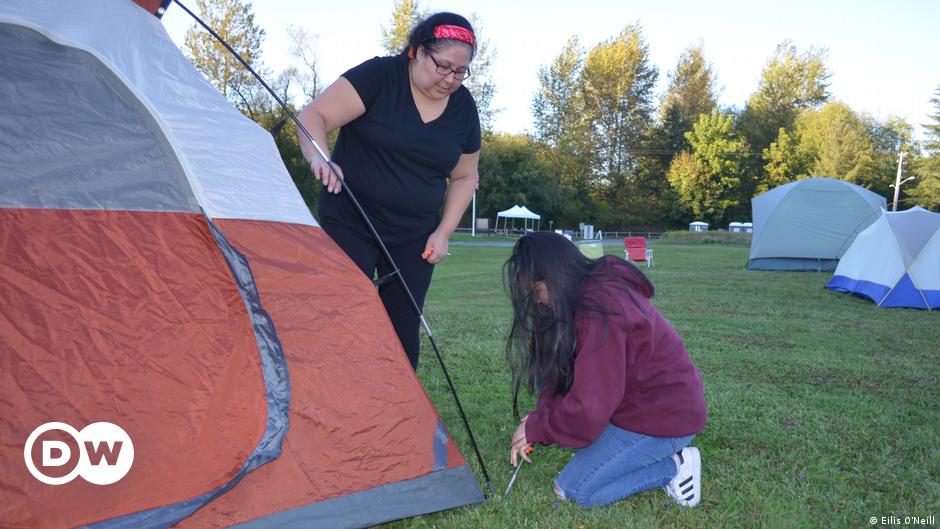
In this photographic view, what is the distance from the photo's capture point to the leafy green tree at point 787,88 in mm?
44625

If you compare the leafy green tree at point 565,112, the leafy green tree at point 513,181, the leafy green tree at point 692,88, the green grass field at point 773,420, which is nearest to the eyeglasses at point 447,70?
the green grass field at point 773,420

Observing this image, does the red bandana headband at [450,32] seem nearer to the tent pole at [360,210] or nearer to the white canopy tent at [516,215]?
the tent pole at [360,210]

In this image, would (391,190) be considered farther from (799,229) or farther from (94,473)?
(799,229)

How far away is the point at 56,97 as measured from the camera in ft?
7.09

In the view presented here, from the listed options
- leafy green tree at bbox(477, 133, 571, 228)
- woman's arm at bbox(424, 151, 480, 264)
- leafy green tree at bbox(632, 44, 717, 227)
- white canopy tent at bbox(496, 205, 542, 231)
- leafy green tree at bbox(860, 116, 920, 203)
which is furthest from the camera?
leafy green tree at bbox(632, 44, 717, 227)

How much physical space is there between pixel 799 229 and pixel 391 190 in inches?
592

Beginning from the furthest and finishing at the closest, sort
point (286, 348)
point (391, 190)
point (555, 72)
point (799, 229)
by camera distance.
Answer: point (555, 72)
point (799, 229)
point (391, 190)
point (286, 348)

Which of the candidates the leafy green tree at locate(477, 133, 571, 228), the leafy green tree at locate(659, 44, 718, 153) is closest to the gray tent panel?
the leafy green tree at locate(477, 133, 571, 228)

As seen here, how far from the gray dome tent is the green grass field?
25.5 feet

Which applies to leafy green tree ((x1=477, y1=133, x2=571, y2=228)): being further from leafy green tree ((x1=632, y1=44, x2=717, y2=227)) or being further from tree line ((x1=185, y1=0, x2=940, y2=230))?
leafy green tree ((x1=632, y1=44, x2=717, y2=227))

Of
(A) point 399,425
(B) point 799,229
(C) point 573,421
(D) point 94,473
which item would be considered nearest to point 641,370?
(C) point 573,421

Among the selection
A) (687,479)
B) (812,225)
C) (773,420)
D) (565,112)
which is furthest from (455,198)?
(565,112)

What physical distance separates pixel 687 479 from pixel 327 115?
6.54 feet

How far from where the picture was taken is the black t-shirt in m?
2.73
